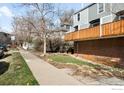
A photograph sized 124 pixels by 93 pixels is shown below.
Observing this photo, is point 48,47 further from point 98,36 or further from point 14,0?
point 14,0

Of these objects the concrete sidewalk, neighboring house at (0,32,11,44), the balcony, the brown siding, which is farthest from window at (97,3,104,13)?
neighboring house at (0,32,11,44)

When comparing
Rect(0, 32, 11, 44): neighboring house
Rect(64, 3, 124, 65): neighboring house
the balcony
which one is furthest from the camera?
Rect(0, 32, 11, 44): neighboring house

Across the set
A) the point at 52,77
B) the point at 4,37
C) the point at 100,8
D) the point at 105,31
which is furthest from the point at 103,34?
the point at 4,37

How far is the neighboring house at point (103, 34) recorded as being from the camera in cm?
2206

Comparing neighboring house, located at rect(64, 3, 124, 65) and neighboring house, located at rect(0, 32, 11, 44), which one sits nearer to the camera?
neighboring house, located at rect(64, 3, 124, 65)

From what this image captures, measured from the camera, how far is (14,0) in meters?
14.4

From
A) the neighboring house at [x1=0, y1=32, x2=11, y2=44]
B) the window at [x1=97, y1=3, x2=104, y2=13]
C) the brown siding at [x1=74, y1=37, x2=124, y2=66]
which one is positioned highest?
the window at [x1=97, y1=3, x2=104, y2=13]

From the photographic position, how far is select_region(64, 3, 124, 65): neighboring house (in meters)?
22.1

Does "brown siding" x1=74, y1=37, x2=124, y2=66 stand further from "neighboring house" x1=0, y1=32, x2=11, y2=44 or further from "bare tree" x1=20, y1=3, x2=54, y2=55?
"neighboring house" x1=0, y1=32, x2=11, y2=44

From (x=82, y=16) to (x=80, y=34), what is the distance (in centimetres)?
579

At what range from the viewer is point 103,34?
23.2 m

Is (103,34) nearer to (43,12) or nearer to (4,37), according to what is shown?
(43,12)

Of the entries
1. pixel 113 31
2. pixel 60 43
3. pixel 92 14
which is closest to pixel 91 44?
pixel 92 14

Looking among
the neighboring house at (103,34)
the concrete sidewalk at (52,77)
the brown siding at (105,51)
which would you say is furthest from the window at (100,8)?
the concrete sidewalk at (52,77)
